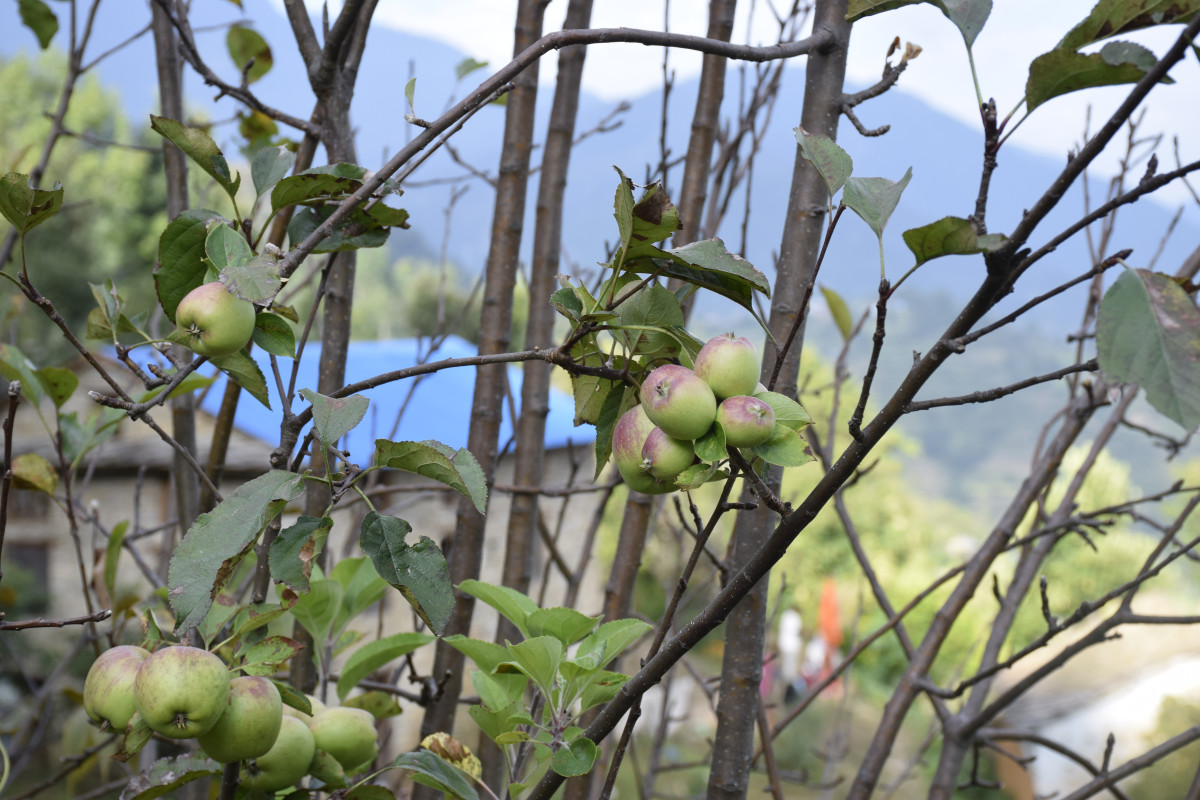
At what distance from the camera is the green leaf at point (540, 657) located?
16.6 inches

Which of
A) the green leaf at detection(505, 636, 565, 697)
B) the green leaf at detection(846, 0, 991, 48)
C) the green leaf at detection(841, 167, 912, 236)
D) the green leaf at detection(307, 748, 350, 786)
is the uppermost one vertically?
the green leaf at detection(846, 0, 991, 48)

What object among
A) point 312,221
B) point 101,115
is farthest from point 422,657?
point 101,115

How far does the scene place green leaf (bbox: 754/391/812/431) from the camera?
338 mm

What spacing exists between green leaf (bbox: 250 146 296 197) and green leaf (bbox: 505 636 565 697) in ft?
0.88

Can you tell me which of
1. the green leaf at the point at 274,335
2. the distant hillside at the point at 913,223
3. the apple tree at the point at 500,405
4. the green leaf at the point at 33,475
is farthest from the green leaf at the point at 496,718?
the distant hillside at the point at 913,223

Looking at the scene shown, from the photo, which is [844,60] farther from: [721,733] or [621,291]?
[721,733]

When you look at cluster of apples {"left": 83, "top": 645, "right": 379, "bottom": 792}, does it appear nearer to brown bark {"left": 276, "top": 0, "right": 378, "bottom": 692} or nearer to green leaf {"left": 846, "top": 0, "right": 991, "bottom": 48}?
brown bark {"left": 276, "top": 0, "right": 378, "bottom": 692}

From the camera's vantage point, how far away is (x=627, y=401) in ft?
1.30

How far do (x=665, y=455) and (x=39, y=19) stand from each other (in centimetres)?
95

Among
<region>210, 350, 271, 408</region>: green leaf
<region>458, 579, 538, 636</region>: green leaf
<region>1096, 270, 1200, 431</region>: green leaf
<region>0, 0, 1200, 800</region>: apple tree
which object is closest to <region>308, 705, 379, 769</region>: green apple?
<region>0, 0, 1200, 800</region>: apple tree

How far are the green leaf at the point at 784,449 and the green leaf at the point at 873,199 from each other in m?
0.08

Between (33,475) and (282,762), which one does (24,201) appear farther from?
(33,475)

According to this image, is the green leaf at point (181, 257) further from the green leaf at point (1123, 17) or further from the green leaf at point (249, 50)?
the green leaf at point (249, 50)

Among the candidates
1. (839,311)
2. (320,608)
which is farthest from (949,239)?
(839,311)
